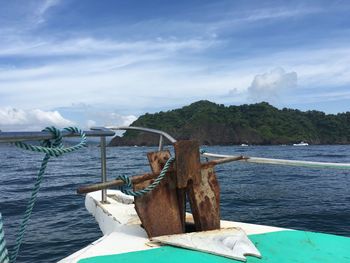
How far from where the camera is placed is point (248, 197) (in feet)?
44.6

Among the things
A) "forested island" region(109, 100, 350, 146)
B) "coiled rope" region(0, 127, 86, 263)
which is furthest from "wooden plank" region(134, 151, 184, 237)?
"forested island" region(109, 100, 350, 146)

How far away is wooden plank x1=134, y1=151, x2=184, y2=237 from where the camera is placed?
313 cm

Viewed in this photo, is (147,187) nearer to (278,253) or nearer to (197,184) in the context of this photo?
(197,184)

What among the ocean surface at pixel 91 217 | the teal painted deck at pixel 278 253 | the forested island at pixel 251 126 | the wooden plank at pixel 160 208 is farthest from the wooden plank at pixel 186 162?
the forested island at pixel 251 126

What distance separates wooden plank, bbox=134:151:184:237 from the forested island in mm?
129214

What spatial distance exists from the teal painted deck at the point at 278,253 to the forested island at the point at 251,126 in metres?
Result: 129

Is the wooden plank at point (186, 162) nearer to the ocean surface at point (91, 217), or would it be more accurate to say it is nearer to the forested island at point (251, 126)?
the ocean surface at point (91, 217)

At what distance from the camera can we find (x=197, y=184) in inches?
131

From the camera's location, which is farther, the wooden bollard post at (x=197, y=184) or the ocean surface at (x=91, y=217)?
the ocean surface at (x=91, y=217)

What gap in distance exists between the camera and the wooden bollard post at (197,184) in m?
3.19

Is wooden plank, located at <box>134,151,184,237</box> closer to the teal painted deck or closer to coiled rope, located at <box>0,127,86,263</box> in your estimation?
the teal painted deck

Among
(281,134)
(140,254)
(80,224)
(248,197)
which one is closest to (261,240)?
(140,254)

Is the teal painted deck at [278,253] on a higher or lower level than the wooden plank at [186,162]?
lower

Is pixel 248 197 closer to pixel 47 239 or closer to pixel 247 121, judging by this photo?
pixel 47 239
